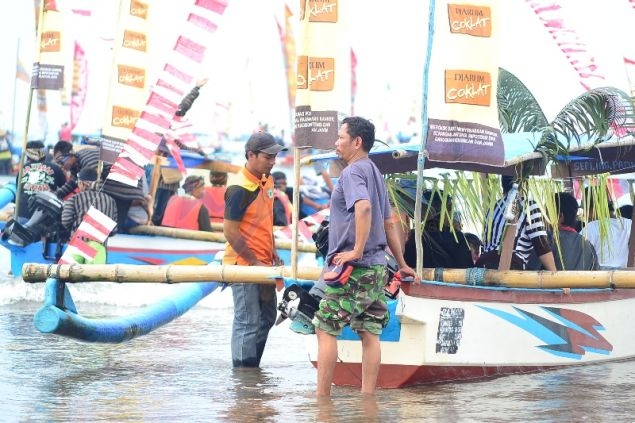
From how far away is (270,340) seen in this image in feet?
40.6

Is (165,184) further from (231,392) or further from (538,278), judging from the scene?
→ (231,392)

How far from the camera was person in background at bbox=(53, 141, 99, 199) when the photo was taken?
16.8m

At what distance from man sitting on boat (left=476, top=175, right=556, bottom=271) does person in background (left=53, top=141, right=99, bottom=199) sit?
763cm

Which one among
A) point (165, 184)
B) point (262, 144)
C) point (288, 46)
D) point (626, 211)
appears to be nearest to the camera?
point (262, 144)

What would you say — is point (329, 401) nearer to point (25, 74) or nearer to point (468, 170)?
point (468, 170)

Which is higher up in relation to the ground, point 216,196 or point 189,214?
point 216,196

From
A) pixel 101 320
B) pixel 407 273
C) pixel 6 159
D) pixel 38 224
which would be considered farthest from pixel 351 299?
pixel 6 159

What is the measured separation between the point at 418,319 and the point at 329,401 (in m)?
0.86

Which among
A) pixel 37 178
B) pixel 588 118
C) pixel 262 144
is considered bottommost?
pixel 37 178

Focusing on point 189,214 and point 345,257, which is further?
point 189,214

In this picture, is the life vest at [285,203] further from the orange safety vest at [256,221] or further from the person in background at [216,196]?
the orange safety vest at [256,221]

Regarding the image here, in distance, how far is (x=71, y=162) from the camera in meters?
17.4

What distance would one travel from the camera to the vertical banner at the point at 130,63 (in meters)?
13.7

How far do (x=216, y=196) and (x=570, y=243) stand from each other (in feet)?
34.6
